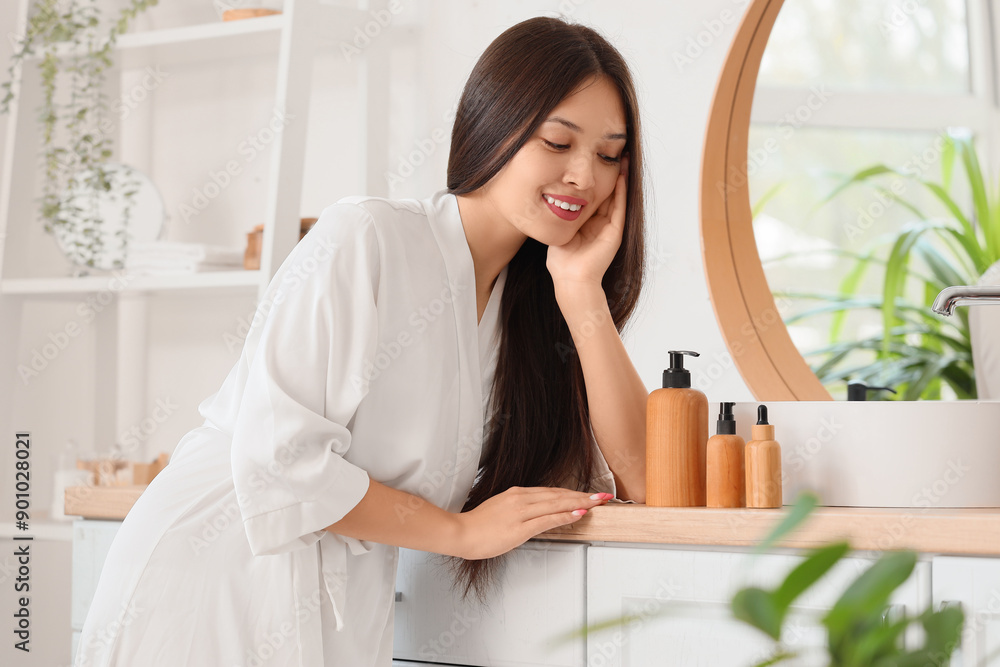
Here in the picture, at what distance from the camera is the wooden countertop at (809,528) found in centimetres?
83

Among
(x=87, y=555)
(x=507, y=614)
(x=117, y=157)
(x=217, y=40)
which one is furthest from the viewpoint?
(x=117, y=157)

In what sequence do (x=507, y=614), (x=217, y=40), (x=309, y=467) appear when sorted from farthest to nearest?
(x=217, y=40)
(x=507, y=614)
(x=309, y=467)

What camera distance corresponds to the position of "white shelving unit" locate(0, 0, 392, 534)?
78.6 inches

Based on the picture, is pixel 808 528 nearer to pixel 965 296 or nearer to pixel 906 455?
pixel 906 455

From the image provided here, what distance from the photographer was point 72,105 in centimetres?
223

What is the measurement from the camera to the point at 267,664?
962 mm

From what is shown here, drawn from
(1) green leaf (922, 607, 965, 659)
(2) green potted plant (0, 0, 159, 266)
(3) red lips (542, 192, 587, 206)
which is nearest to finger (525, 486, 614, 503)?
(3) red lips (542, 192, 587, 206)

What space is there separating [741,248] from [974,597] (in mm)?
623

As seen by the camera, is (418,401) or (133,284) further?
(133,284)

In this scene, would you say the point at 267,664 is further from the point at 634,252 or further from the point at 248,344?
the point at 634,252

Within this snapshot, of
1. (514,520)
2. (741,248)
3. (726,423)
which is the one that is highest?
(741,248)

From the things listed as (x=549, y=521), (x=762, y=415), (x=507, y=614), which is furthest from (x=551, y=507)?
(x=762, y=415)

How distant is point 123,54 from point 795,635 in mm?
2092

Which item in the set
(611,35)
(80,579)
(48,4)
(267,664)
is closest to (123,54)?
(48,4)
